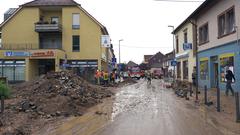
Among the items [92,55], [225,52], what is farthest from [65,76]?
[92,55]

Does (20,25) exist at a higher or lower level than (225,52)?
higher

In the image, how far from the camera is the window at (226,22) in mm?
23891

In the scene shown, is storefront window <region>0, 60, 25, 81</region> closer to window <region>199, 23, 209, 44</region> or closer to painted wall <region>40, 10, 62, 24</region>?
painted wall <region>40, 10, 62, 24</region>

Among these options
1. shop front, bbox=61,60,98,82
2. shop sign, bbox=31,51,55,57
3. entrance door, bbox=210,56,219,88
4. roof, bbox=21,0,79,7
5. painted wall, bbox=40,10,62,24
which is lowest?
entrance door, bbox=210,56,219,88

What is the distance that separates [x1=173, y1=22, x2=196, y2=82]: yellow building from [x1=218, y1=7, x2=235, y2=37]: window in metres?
10.2

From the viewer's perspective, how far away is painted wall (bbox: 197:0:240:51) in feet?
74.2

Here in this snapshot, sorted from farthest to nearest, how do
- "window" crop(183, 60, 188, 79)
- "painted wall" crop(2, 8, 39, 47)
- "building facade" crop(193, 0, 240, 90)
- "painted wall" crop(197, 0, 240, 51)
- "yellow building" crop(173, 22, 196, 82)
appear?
"painted wall" crop(2, 8, 39, 47)
"window" crop(183, 60, 188, 79)
"yellow building" crop(173, 22, 196, 82)
"building facade" crop(193, 0, 240, 90)
"painted wall" crop(197, 0, 240, 51)

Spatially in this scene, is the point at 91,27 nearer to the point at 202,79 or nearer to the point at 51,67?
the point at 51,67

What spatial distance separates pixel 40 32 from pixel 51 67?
488 cm

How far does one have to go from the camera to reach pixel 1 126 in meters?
12.2

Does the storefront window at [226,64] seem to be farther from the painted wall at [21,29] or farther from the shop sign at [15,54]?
the painted wall at [21,29]

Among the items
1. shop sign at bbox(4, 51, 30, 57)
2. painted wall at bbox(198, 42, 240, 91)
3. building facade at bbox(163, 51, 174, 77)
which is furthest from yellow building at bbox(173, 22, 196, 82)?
shop sign at bbox(4, 51, 30, 57)

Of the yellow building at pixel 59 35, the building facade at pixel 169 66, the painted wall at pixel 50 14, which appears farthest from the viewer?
the building facade at pixel 169 66

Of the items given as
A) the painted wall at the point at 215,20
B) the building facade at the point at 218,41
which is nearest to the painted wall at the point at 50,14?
the building facade at the point at 218,41
